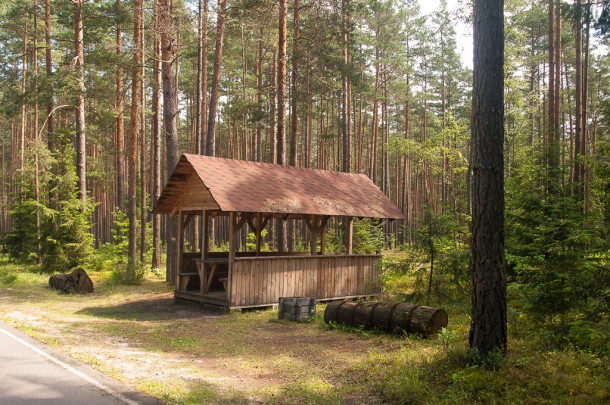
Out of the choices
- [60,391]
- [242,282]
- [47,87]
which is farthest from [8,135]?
[60,391]

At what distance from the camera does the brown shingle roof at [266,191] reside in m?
12.1

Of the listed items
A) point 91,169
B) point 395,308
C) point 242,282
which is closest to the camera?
point 395,308

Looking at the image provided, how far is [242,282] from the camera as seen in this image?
12164mm

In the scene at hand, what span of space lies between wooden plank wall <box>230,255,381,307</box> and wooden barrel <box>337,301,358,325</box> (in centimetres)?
210

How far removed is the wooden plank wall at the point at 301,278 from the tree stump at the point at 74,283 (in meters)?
6.96

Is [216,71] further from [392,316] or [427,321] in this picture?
[427,321]

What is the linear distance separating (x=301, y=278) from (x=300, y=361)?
611 centimetres

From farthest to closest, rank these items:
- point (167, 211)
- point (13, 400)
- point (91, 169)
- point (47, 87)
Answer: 1. point (91, 169)
2. point (47, 87)
3. point (167, 211)
4. point (13, 400)

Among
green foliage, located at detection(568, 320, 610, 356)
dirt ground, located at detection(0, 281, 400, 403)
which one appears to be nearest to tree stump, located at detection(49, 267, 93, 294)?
dirt ground, located at detection(0, 281, 400, 403)

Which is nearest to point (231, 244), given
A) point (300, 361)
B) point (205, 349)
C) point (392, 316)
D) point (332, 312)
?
point (332, 312)

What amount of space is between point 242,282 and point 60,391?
6915 mm

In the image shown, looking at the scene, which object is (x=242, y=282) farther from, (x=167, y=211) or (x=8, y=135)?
(x=8, y=135)

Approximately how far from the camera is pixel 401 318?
27.0 feet

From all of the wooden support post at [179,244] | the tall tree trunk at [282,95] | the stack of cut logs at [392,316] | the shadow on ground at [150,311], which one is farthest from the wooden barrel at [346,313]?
the tall tree trunk at [282,95]
